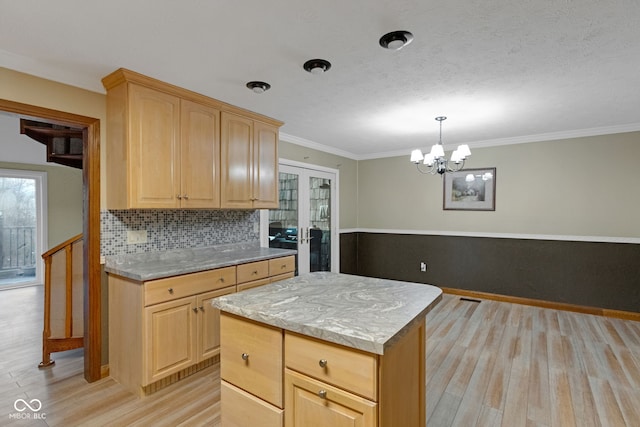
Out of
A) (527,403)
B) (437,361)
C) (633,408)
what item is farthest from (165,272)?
(633,408)

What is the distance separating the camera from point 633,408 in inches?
84.1

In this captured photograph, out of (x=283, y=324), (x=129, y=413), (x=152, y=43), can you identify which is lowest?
(x=129, y=413)

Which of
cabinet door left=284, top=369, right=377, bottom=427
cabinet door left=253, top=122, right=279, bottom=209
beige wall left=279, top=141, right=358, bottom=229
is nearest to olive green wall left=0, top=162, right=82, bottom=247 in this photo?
beige wall left=279, top=141, right=358, bottom=229

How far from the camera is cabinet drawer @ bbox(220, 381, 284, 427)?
1420 millimetres

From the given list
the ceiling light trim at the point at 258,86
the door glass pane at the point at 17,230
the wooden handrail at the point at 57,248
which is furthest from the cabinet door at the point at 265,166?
the door glass pane at the point at 17,230

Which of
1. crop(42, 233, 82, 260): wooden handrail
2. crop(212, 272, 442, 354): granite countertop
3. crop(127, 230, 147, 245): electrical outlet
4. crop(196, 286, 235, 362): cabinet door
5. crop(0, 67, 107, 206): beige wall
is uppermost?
crop(0, 67, 107, 206): beige wall

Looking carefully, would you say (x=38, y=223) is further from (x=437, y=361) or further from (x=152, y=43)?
(x=437, y=361)

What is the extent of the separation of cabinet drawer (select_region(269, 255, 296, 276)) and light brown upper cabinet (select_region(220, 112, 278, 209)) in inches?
23.6

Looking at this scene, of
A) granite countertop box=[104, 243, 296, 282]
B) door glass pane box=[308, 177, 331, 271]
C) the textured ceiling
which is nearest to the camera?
the textured ceiling

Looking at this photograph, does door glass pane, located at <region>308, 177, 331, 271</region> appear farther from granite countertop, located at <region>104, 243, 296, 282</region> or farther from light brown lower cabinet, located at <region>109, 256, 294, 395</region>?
light brown lower cabinet, located at <region>109, 256, 294, 395</region>

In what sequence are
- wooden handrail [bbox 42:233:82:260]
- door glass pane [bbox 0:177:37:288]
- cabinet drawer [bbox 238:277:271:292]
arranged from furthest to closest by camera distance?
door glass pane [bbox 0:177:37:288] < cabinet drawer [bbox 238:277:271:292] < wooden handrail [bbox 42:233:82:260]

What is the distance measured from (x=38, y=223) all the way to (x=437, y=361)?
6.70m

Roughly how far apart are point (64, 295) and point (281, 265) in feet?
6.34

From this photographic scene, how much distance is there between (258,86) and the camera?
2.58 m
